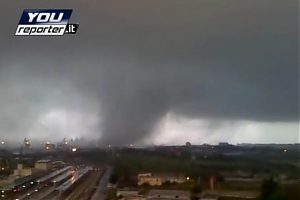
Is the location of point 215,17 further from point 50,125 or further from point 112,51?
point 50,125

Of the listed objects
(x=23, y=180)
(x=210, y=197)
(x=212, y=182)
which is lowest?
(x=23, y=180)

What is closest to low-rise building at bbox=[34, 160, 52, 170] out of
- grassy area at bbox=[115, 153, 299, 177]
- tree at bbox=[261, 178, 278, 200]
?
grassy area at bbox=[115, 153, 299, 177]

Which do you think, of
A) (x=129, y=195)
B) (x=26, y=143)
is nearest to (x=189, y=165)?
(x=129, y=195)

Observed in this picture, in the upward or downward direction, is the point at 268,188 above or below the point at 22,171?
above

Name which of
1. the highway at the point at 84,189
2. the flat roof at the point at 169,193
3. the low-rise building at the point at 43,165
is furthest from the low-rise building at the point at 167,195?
the low-rise building at the point at 43,165

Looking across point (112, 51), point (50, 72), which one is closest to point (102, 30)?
point (112, 51)

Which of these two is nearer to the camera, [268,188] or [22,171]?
[268,188]

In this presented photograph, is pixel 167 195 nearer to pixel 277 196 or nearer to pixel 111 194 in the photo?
pixel 111 194
